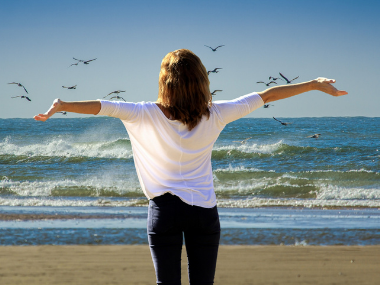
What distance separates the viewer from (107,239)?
6062 mm

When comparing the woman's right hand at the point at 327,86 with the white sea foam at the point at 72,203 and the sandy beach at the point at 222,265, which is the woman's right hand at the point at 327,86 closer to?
the sandy beach at the point at 222,265

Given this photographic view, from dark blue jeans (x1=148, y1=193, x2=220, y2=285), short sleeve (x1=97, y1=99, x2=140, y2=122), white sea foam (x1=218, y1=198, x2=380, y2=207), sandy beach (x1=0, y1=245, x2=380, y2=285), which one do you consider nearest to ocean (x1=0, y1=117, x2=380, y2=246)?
white sea foam (x1=218, y1=198, x2=380, y2=207)

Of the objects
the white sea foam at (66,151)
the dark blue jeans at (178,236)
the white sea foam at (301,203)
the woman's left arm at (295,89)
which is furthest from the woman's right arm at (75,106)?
the white sea foam at (66,151)

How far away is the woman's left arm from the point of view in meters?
2.10

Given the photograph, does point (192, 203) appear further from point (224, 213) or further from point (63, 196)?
point (63, 196)

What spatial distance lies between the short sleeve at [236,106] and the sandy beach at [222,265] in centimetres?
274

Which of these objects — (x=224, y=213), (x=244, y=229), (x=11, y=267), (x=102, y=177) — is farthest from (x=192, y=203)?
(x=102, y=177)

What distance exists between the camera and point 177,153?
1936 millimetres

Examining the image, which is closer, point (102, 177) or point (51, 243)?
point (51, 243)

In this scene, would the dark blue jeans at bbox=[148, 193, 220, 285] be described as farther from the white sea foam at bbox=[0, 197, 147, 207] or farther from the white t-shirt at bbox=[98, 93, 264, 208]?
the white sea foam at bbox=[0, 197, 147, 207]

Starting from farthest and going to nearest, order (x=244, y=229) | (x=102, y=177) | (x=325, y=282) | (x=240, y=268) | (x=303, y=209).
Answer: (x=102, y=177) → (x=303, y=209) → (x=244, y=229) → (x=240, y=268) → (x=325, y=282)

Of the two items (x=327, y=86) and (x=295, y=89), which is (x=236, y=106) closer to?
(x=295, y=89)

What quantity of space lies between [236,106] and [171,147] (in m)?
0.37

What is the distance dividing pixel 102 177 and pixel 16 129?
2233 centimetres
